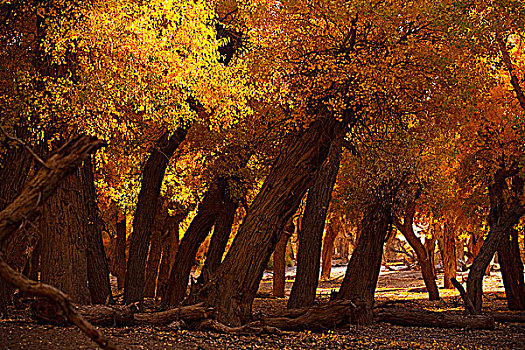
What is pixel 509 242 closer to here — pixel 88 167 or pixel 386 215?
pixel 386 215

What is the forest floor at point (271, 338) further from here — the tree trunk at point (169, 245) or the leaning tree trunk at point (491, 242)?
the tree trunk at point (169, 245)

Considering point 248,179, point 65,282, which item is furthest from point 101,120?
point 248,179

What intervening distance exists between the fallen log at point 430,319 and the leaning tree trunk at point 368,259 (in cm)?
52

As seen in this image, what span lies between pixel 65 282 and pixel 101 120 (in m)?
3.00

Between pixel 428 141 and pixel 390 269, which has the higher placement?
pixel 428 141

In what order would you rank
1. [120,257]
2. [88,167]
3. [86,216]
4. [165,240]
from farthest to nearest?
1. [120,257]
2. [165,240]
3. [88,167]
4. [86,216]

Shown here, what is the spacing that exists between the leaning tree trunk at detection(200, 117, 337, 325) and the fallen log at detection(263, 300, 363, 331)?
0.90 meters

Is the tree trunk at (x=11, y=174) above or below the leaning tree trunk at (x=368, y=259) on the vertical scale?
above

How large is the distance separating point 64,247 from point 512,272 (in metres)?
13.4

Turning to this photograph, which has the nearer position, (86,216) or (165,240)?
(86,216)

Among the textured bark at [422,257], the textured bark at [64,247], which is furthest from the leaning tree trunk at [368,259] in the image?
the textured bark at [422,257]

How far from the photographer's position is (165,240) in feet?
79.7

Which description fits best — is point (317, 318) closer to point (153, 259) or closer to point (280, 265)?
point (153, 259)

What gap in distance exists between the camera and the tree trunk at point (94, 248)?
1162cm
